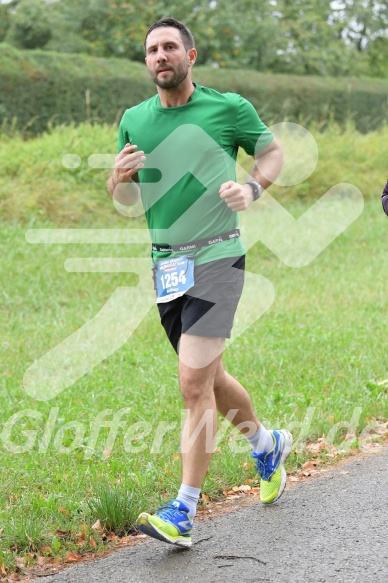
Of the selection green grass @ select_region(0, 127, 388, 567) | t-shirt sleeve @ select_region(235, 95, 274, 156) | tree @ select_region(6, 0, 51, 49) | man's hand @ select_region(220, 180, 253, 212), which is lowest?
tree @ select_region(6, 0, 51, 49)

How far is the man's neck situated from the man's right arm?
11.8 inches

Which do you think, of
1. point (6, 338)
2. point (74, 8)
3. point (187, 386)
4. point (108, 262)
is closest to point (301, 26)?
point (74, 8)

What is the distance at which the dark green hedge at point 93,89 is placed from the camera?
55.0 feet

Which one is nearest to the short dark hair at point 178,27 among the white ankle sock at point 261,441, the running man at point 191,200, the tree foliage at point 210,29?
the running man at point 191,200

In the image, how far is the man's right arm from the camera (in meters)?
4.14

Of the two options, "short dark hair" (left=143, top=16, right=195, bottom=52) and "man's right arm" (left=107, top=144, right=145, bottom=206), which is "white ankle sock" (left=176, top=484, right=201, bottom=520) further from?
"short dark hair" (left=143, top=16, right=195, bottom=52)

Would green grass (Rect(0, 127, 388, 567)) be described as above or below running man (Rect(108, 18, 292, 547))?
below

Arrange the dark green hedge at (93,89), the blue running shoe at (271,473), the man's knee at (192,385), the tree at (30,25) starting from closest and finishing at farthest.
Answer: the man's knee at (192,385) → the blue running shoe at (271,473) → the dark green hedge at (93,89) → the tree at (30,25)

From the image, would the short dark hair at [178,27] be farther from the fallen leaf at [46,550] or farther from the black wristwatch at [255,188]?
the fallen leaf at [46,550]

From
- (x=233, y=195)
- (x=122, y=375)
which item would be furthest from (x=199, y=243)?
(x=122, y=375)

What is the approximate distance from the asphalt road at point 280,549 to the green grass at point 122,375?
0.33 m

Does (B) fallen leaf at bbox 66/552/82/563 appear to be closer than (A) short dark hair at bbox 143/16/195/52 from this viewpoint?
Yes

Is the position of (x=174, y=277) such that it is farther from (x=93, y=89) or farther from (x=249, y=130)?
(x=93, y=89)

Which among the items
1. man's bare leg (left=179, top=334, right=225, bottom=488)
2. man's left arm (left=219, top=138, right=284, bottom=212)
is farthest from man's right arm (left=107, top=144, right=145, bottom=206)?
man's bare leg (left=179, top=334, right=225, bottom=488)
